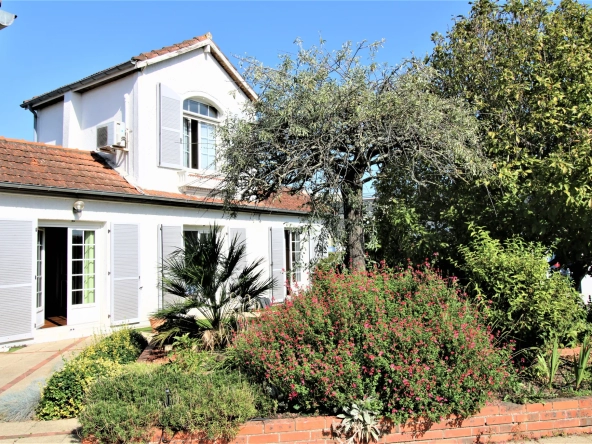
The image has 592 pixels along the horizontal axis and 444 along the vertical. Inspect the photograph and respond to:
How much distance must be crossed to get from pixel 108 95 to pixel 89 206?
374cm

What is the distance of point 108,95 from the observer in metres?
12.1

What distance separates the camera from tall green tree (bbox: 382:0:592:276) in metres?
5.86

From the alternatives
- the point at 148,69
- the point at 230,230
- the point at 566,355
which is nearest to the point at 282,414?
the point at 566,355

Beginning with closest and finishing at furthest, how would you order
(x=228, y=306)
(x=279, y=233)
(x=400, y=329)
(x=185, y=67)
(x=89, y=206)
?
(x=400, y=329), (x=228, y=306), (x=89, y=206), (x=185, y=67), (x=279, y=233)

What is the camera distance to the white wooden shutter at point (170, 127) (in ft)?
38.6

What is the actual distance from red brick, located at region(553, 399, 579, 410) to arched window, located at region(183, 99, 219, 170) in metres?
10.2

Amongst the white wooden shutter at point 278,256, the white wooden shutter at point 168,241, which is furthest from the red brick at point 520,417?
the white wooden shutter at point 278,256

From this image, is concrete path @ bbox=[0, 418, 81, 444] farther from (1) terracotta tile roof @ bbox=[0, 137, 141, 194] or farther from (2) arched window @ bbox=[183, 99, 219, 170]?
(2) arched window @ bbox=[183, 99, 219, 170]

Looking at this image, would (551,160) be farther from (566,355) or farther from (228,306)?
(228,306)

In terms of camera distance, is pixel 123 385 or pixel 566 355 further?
pixel 566 355

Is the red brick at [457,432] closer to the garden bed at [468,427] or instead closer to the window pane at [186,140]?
the garden bed at [468,427]

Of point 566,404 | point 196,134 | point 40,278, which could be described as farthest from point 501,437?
point 196,134

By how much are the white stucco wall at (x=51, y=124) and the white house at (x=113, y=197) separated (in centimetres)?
3

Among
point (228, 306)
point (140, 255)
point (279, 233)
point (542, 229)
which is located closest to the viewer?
point (542, 229)
